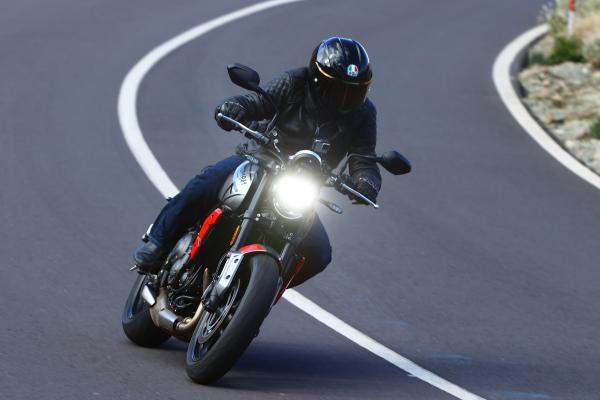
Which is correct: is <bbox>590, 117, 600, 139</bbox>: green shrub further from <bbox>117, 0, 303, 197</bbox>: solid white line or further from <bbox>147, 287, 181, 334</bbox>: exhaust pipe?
<bbox>147, 287, 181, 334</bbox>: exhaust pipe

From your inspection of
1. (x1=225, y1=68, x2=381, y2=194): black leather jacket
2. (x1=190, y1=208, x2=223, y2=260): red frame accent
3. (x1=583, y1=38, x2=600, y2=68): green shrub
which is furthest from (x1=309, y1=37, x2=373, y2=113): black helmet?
(x1=583, y1=38, x2=600, y2=68): green shrub

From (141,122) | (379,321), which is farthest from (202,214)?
(141,122)

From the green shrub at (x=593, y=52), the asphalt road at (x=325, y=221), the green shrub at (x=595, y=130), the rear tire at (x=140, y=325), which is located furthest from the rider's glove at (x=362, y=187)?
the green shrub at (x=593, y=52)

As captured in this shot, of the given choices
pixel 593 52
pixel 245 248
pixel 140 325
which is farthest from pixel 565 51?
pixel 245 248

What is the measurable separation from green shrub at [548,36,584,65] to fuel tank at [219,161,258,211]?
12499mm

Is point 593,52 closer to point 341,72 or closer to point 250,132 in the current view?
point 341,72

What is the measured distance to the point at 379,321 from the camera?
9.22 metres

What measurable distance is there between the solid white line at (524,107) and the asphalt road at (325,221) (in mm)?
177

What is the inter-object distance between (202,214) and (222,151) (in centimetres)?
649

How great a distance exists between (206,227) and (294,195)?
0.64 m

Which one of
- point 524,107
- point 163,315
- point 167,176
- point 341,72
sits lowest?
point 524,107

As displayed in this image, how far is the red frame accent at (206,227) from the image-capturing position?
7.26 metres

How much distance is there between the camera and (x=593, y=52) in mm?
18734

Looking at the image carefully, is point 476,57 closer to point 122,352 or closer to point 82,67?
point 82,67
